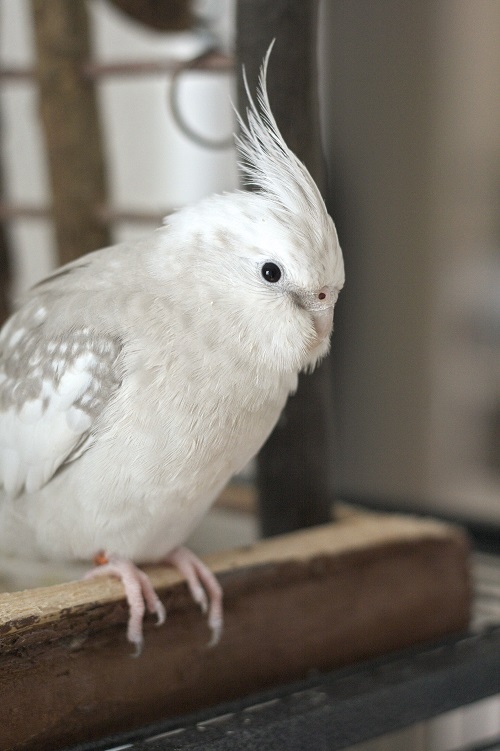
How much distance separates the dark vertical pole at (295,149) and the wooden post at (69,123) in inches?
20.9

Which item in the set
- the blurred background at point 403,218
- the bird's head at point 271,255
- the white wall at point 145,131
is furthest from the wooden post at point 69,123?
the bird's head at point 271,255

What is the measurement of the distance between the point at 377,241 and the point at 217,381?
1122mm

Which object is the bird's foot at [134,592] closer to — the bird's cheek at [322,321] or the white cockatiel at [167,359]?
the white cockatiel at [167,359]

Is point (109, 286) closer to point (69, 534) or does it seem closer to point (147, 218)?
point (69, 534)

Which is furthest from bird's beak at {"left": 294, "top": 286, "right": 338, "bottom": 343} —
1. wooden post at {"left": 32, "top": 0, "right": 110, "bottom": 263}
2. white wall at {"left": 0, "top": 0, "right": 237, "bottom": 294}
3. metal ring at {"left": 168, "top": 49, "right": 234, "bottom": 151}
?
white wall at {"left": 0, "top": 0, "right": 237, "bottom": 294}

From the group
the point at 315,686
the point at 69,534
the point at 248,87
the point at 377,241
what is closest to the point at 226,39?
the point at 377,241

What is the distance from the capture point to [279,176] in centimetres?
66

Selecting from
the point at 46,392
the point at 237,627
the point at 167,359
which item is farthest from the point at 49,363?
the point at 237,627

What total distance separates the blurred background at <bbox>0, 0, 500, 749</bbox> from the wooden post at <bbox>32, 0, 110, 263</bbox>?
0.71ft

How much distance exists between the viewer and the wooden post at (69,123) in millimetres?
1251

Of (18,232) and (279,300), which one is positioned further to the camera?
(18,232)

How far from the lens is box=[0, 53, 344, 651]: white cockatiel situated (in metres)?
0.66

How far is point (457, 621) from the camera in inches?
41.0

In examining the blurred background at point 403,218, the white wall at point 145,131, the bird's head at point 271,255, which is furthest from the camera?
the white wall at point 145,131
